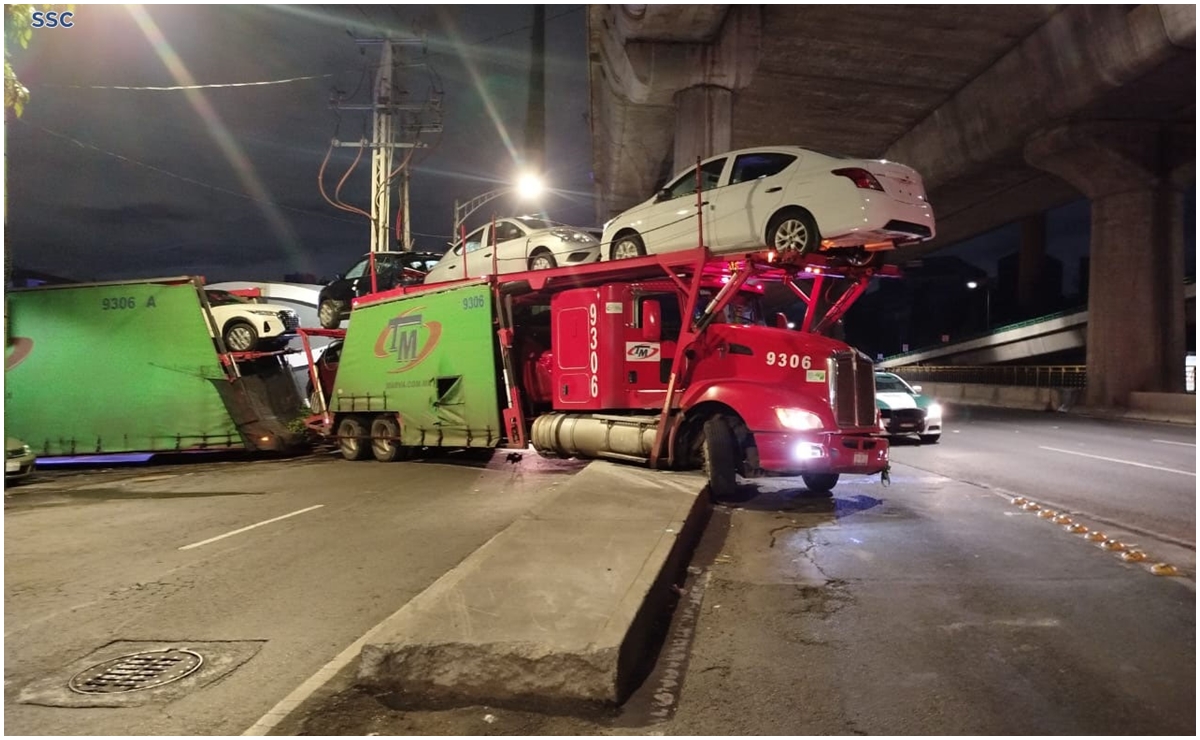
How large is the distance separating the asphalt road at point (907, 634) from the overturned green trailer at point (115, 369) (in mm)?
9811

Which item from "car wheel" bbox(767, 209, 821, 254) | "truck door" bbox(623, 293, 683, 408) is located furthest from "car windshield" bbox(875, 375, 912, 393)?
"car wheel" bbox(767, 209, 821, 254)

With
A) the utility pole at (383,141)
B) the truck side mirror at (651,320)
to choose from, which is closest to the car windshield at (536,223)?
the truck side mirror at (651,320)

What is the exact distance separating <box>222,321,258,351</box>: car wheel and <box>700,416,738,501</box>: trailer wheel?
33.0 feet

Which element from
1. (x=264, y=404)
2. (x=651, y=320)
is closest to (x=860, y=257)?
(x=651, y=320)

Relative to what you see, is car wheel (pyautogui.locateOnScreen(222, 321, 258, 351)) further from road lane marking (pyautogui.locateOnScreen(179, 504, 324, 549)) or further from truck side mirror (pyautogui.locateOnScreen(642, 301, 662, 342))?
truck side mirror (pyautogui.locateOnScreen(642, 301, 662, 342))

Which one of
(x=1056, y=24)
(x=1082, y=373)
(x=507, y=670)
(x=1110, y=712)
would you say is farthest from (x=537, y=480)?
(x=1082, y=373)

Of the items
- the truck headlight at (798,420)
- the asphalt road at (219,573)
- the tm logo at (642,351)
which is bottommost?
the asphalt road at (219,573)

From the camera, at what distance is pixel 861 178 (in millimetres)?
8359

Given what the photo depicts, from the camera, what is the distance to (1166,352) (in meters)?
25.0

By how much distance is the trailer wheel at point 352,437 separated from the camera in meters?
13.6

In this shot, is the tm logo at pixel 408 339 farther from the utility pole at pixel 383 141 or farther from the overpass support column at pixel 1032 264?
the overpass support column at pixel 1032 264

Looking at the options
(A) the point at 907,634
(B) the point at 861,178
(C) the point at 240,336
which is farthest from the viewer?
(C) the point at 240,336

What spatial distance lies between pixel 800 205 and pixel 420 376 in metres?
6.65

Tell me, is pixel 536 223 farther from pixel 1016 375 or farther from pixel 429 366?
pixel 1016 375
